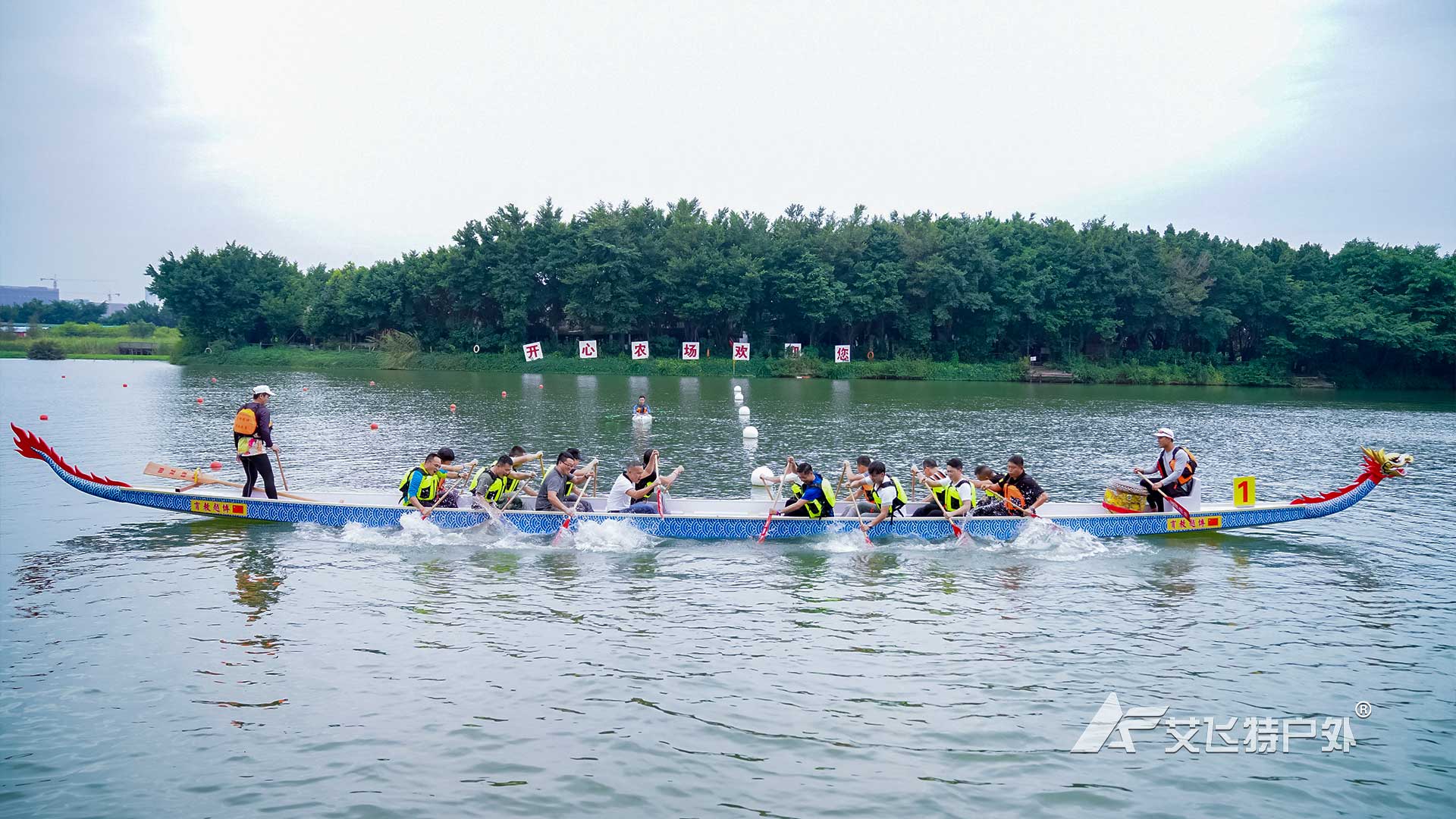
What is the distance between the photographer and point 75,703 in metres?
8.05

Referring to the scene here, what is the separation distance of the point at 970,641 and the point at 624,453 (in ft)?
49.1

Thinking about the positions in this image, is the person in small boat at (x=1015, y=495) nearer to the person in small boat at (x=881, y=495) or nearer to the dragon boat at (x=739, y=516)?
the dragon boat at (x=739, y=516)

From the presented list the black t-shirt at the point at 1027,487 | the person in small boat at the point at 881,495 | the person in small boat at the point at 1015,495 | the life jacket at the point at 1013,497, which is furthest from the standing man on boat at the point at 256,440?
the black t-shirt at the point at 1027,487

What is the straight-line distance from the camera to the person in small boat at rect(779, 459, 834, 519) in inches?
562

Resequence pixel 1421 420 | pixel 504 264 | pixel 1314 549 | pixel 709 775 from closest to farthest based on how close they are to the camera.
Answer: pixel 709 775 < pixel 1314 549 < pixel 1421 420 < pixel 504 264

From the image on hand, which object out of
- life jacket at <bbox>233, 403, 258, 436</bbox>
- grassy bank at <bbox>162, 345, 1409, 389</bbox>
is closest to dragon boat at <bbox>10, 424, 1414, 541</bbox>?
life jacket at <bbox>233, 403, 258, 436</bbox>

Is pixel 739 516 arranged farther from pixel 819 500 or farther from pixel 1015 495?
pixel 1015 495

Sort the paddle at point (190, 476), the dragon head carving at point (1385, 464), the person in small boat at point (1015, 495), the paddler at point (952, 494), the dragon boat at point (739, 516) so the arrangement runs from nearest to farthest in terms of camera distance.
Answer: the dragon head carving at point (1385, 464) → the dragon boat at point (739, 516) → the paddler at point (952, 494) → the person in small boat at point (1015, 495) → the paddle at point (190, 476)

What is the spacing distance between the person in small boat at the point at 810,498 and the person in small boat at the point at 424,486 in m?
5.73

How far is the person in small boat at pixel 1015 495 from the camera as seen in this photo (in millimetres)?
14367

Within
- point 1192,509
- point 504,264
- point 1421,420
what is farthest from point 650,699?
point 504,264

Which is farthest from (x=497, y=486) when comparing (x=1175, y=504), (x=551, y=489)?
(x=1175, y=504)

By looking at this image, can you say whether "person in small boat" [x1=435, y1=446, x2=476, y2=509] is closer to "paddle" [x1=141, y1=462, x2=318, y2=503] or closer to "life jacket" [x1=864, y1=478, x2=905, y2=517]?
"paddle" [x1=141, y1=462, x2=318, y2=503]

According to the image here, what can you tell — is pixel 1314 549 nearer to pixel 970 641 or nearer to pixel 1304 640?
pixel 1304 640
